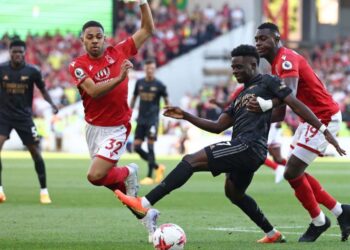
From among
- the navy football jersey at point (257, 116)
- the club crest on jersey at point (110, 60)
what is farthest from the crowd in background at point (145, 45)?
the navy football jersey at point (257, 116)

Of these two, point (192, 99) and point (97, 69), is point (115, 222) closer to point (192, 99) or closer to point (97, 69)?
point (97, 69)

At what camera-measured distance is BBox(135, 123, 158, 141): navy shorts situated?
856 inches

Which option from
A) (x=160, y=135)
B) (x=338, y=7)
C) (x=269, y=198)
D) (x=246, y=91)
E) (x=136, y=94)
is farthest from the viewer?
(x=338, y=7)

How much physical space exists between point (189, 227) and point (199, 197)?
16.7ft

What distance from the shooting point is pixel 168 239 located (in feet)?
31.4

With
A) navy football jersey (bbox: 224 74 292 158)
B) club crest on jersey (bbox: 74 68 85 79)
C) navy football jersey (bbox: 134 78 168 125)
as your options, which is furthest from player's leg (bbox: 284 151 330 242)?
navy football jersey (bbox: 134 78 168 125)

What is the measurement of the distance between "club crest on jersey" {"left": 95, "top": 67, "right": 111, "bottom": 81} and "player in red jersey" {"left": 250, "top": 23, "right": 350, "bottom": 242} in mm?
1739

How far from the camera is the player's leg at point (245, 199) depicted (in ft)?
34.6

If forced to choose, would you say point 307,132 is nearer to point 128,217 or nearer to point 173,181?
point 173,181

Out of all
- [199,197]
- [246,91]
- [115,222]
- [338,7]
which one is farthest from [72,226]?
[338,7]

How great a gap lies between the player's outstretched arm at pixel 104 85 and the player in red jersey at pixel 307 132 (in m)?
1.59

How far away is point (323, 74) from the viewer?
42.3m

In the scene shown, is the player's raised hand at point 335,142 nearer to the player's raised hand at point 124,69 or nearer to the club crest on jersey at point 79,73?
the player's raised hand at point 124,69

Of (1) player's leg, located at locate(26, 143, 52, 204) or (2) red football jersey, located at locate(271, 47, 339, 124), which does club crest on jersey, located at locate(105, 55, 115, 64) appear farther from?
(1) player's leg, located at locate(26, 143, 52, 204)
